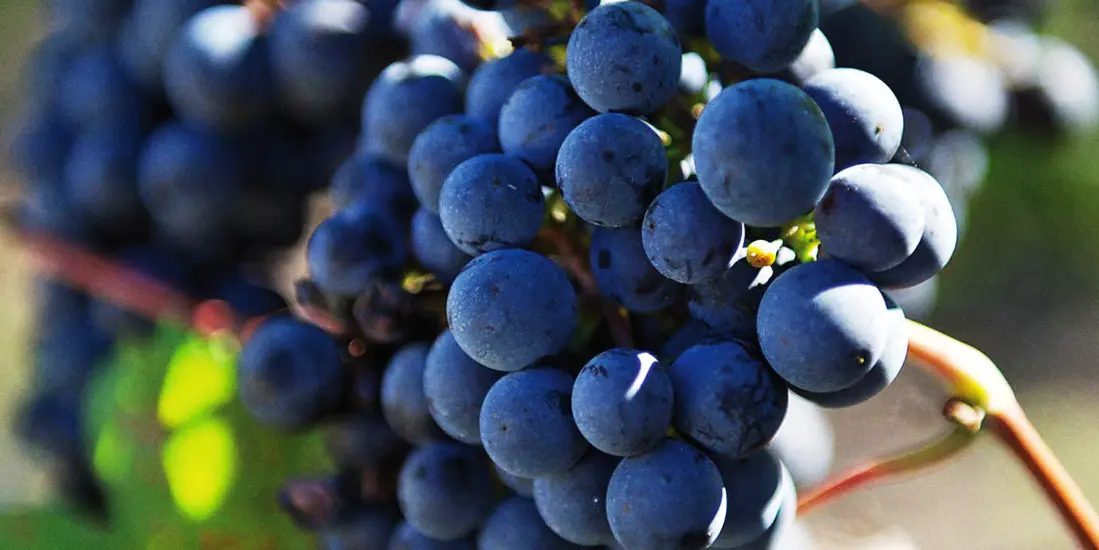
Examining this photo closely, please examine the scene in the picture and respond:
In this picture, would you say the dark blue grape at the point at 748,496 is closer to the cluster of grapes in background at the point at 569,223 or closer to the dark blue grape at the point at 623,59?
the cluster of grapes in background at the point at 569,223

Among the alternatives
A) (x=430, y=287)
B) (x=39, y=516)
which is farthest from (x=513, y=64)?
(x=39, y=516)

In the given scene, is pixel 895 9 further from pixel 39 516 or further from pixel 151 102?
pixel 39 516

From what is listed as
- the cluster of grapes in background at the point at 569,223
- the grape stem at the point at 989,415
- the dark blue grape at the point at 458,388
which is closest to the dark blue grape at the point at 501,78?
the cluster of grapes in background at the point at 569,223

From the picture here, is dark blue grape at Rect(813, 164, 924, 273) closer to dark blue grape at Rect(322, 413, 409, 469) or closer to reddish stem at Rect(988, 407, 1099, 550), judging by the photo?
reddish stem at Rect(988, 407, 1099, 550)

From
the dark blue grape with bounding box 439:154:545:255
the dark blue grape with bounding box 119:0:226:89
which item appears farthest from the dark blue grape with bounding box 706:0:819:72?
the dark blue grape with bounding box 119:0:226:89

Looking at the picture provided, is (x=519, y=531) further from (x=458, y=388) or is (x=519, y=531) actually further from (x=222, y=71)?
(x=222, y=71)

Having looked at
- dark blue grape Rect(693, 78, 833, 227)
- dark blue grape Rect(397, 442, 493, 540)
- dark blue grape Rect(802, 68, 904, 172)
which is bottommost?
dark blue grape Rect(397, 442, 493, 540)
